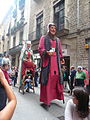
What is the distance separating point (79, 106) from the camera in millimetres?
1862

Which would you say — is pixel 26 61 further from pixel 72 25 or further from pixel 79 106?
pixel 72 25

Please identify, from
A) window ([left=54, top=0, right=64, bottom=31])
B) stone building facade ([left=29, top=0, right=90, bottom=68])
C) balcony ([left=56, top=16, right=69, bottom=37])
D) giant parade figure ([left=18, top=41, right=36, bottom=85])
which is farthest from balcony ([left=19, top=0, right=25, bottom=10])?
giant parade figure ([left=18, top=41, right=36, bottom=85])

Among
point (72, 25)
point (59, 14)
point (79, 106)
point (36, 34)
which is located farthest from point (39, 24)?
point (79, 106)

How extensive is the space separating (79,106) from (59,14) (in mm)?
12575

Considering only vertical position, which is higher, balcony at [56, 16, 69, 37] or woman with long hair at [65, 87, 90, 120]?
balcony at [56, 16, 69, 37]

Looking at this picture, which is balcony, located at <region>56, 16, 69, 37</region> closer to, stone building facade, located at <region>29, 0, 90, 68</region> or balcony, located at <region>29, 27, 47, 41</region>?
stone building facade, located at <region>29, 0, 90, 68</region>

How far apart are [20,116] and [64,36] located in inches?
377

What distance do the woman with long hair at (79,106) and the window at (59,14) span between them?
11.2m

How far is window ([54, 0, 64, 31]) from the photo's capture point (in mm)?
12898

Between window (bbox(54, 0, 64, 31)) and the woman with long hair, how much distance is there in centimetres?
1117

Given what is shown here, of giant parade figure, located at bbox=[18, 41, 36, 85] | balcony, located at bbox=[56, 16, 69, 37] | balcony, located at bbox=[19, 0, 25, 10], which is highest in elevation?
balcony, located at bbox=[19, 0, 25, 10]

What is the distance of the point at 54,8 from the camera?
1426cm

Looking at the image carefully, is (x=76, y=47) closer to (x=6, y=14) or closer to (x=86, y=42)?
(x=86, y=42)

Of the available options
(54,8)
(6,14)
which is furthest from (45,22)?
(6,14)
